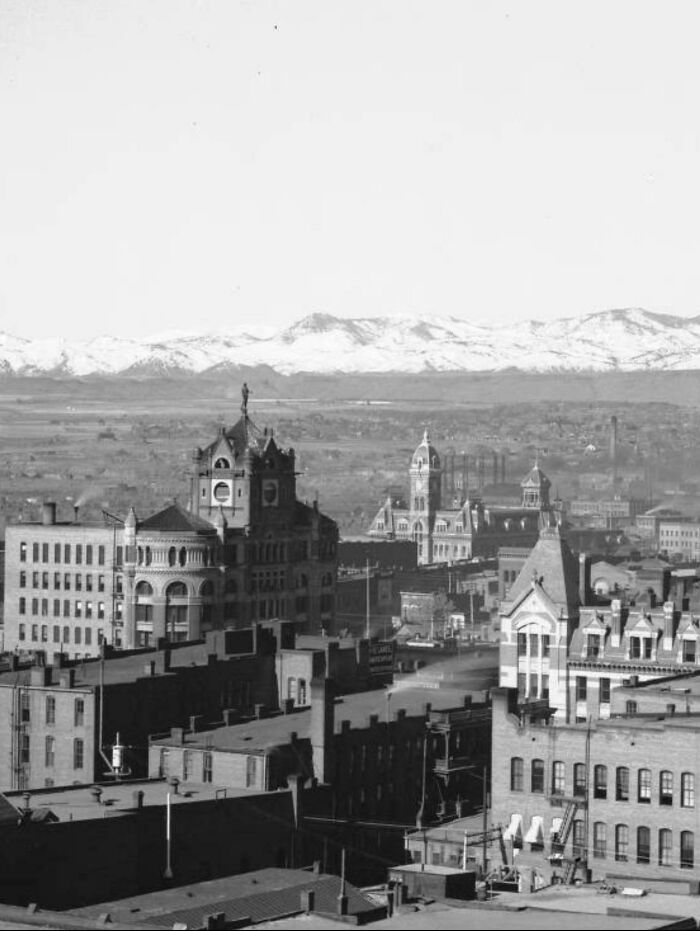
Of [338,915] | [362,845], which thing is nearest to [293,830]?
[362,845]

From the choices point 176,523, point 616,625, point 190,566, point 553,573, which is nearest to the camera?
point 616,625

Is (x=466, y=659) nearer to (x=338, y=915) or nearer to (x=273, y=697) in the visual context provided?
(x=273, y=697)

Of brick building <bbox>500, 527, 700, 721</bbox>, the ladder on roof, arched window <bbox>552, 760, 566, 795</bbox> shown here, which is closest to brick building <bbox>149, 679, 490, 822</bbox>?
arched window <bbox>552, 760, 566, 795</bbox>

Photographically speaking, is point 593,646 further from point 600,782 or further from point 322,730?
point 600,782

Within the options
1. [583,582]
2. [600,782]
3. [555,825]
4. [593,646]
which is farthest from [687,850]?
[583,582]

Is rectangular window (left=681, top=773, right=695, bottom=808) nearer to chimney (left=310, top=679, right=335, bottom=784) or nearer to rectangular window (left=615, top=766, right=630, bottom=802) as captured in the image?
rectangular window (left=615, top=766, right=630, bottom=802)

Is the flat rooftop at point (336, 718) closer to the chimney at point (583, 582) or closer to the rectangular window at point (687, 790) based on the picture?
the chimney at point (583, 582)

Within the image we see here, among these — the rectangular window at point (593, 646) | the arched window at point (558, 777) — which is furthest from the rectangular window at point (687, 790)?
the rectangular window at point (593, 646)
